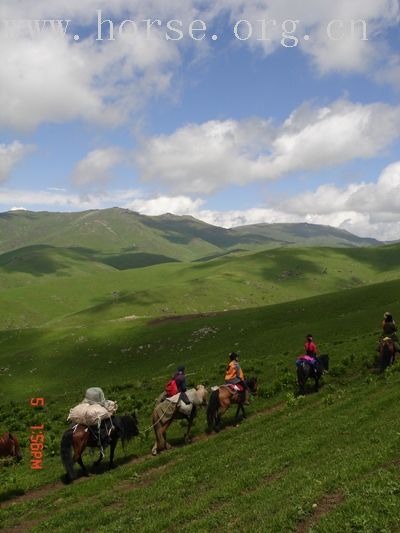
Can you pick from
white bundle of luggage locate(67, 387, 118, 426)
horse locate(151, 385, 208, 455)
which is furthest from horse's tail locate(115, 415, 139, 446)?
horse locate(151, 385, 208, 455)

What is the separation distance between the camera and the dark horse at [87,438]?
67.3 feet

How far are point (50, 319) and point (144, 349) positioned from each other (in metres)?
120

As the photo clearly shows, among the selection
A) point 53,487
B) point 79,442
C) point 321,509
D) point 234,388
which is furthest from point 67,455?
point 321,509

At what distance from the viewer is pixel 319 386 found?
30.2 metres

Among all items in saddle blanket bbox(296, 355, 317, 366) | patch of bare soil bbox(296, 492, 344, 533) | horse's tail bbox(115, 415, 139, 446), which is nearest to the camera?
patch of bare soil bbox(296, 492, 344, 533)

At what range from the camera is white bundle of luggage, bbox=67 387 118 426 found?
68.6 feet

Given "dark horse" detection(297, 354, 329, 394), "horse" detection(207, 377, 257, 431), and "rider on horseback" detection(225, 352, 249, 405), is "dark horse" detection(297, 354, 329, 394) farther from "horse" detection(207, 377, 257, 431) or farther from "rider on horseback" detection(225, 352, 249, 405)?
"horse" detection(207, 377, 257, 431)

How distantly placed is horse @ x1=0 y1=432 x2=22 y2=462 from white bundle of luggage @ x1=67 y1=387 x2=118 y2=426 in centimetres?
414

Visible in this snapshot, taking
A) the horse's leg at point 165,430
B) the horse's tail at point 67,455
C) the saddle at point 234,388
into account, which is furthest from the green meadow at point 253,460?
the saddle at point 234,388

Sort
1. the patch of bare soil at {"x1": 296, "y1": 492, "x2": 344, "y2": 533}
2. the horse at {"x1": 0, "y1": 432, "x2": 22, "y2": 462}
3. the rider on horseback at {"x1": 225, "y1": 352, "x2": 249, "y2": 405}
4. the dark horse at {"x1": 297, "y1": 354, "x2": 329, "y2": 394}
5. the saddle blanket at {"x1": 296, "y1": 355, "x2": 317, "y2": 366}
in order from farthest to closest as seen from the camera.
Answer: the saddle blanket at {"x1": 296, "y1": 355, "x2": 317, "y2": 366}, the dark horse at {"x1": 297, "y1": 354, "x2": 329, "y2": 394}, the rider on horseback at {"x1": 225, "y1": 352, "x2": 249, "y2": 405}, the horse at {"x1": 0, "y1": 432, "x2": 22, "y2": 462}, the patch of bare soil at {"x1": 296, "y1": 492, "x2": 344, "y2": 533}

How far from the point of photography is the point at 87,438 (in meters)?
20.9

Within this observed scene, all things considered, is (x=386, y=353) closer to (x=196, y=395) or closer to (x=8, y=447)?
(x=196, y=395)

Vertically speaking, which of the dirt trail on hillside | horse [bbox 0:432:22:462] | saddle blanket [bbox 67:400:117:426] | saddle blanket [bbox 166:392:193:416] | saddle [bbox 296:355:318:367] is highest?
saddle [bbox 296:355:318:367]

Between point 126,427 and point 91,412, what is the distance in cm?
247
